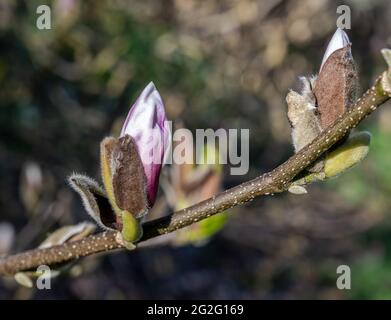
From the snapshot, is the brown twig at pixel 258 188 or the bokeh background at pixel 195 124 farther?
the bokeh background at pixel 195 124

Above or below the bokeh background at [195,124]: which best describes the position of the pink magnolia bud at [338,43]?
below

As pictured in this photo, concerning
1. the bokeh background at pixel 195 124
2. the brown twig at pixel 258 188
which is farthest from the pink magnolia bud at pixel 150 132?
the bokeh background at pixel 195 124

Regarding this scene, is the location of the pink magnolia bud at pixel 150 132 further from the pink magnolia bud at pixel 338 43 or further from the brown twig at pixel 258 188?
the pink magnolia bud at pixel 338 43

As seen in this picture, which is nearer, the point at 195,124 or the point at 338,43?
the point at 338,43

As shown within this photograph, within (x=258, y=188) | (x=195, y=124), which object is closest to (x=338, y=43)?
(x=258, y=188)

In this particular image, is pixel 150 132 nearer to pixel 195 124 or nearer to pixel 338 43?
pixel 338 43

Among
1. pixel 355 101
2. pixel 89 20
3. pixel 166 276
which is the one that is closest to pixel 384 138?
pixel 166 276

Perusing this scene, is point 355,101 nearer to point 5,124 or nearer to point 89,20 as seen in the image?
point 5,124
